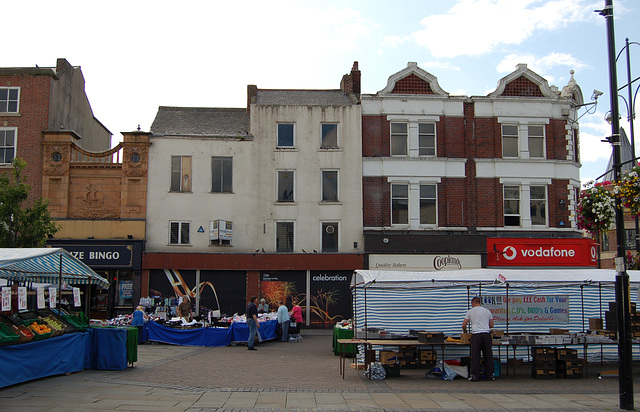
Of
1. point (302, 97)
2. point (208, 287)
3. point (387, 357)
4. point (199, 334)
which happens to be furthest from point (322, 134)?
point (387, 357)

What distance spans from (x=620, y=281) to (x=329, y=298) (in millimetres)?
18724

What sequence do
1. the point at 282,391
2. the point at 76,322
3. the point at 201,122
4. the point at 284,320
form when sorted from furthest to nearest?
the point at 201,122 → the point at 284,320 → the point at 76,322 → the point at 282,391

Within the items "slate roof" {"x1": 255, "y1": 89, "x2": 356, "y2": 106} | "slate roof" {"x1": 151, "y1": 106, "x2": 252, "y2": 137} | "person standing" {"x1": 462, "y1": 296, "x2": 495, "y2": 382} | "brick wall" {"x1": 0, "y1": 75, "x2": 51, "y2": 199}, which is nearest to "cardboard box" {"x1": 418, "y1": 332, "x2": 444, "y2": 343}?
"person standing" {"x1": 462, "y1": 296, "x2": 495, "y2": 382}

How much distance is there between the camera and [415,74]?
30.3m

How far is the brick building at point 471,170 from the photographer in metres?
29.0

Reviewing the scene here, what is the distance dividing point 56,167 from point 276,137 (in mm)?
10587

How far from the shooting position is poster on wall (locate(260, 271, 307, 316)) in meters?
28.5

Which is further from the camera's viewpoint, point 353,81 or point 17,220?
point 353,81

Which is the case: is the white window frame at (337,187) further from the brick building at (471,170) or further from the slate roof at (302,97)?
the slate roof at (302,97)

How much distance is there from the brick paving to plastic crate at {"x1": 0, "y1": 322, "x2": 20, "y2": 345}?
3.00 ft

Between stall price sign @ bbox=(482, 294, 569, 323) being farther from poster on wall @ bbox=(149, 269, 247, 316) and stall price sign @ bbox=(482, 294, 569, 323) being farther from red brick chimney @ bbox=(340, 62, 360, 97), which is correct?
red brick chimney @ bbox=(340, 62, 360, 97)

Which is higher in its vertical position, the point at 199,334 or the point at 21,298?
the point at 21,298

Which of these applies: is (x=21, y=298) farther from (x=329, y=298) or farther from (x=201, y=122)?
(x=201, y=122)

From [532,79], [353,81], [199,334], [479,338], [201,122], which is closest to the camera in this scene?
[479,338]
